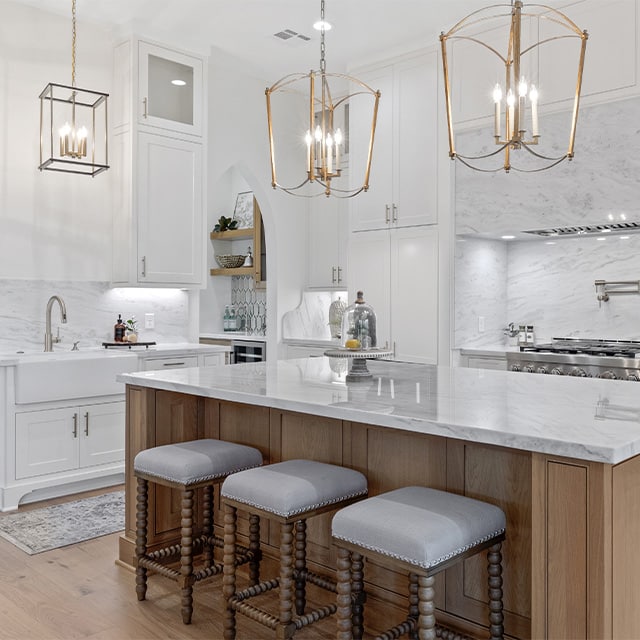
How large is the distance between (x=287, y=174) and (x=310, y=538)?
14.0 feet

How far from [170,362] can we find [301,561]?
2.59 meters

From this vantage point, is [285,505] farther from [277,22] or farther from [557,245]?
[277,22]

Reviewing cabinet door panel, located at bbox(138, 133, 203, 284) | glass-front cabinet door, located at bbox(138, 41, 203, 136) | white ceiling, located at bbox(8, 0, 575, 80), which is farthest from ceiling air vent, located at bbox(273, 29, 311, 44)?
cabinet door panel, located at bbox(138, 133, 203, 284)

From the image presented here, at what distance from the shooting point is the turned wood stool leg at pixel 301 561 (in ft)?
8.34

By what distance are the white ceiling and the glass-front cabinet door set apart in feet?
0.39

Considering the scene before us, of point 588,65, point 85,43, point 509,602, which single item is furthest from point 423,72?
point 509,602

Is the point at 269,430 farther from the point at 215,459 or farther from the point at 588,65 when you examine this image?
the point at 588,65

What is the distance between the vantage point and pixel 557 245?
4.96 meters

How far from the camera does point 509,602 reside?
221 cm

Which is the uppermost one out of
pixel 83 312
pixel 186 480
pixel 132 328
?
pixel 83 312

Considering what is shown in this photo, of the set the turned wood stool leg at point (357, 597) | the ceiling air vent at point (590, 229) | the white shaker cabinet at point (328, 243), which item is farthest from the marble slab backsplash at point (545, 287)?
the turned wood stool leg at point (357, 597)

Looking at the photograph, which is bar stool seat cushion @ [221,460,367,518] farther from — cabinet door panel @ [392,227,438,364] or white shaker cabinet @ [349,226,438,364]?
cabinet door panel @ [392,227,438,364]

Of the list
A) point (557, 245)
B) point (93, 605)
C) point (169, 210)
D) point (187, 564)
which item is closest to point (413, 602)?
point (187, 564)

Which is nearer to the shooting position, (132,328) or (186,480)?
(186,480)
